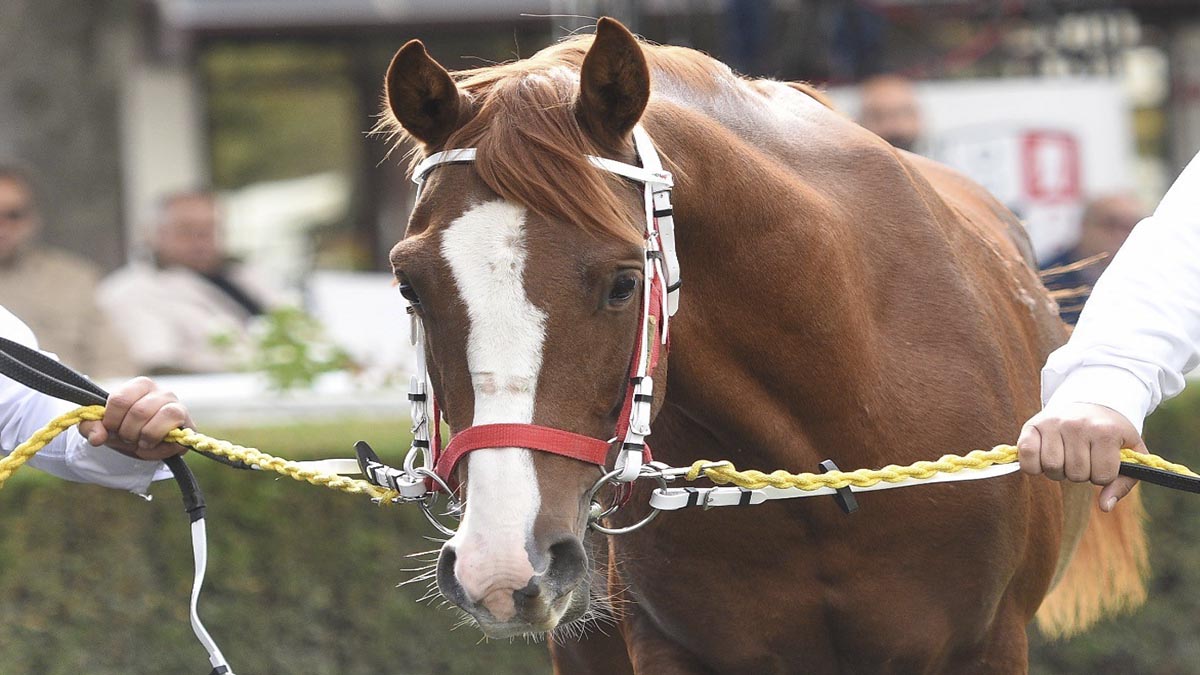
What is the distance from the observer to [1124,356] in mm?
2416

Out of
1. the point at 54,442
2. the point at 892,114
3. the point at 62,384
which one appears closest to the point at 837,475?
the point at 62,384

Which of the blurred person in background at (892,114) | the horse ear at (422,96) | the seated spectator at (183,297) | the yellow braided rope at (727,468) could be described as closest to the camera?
the horse ear at (422,96)

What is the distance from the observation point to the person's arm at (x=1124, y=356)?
7.62ft

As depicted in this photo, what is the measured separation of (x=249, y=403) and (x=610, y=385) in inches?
133

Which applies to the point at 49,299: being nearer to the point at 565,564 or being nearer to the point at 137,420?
the point at 137,420

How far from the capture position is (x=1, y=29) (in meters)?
8.89

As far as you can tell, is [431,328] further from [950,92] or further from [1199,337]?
[950,92]

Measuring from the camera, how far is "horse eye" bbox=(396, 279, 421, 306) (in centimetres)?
240

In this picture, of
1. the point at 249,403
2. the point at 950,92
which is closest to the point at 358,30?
the point at 950,92

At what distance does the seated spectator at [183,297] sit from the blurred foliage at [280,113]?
4083mm

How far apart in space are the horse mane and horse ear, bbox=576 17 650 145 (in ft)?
0.10

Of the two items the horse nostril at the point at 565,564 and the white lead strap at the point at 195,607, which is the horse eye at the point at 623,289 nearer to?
the horse nostril at the point at 565,564

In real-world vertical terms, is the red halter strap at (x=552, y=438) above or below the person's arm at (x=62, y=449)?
above

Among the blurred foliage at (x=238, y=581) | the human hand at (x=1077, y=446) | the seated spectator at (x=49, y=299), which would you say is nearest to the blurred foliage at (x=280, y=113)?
the seated spectator at (x=49, y=299)
